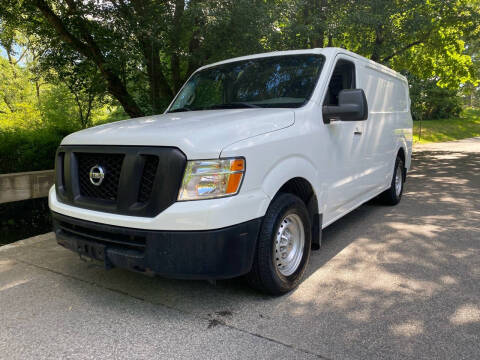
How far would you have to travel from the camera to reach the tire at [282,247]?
9.46 ft

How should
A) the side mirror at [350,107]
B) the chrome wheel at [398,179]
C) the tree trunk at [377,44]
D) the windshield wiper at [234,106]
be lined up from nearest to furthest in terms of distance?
the side mirror at [350,107] → the windshield wiper at [234,106] → the chrome wheel at [398,179] → the tree trunk at [377,44]

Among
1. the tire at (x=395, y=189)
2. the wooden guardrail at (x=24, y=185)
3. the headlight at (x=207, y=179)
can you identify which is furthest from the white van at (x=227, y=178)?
the tire at (x=395, y=189)

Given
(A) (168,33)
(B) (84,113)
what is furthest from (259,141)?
(B) (84,113)

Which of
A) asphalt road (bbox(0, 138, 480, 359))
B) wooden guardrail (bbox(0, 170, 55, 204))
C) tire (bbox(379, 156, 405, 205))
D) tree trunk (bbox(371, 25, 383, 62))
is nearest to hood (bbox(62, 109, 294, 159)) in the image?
asphalt road (bbox(0, 138, 480, 359))

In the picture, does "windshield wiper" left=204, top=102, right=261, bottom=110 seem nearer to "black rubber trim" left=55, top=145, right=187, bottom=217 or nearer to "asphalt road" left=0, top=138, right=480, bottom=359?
"black rubber trim" left=55, top=145, right=187, bottom=217

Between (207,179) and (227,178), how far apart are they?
0.45ft

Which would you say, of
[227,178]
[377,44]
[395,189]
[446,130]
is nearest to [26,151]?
[227,178]

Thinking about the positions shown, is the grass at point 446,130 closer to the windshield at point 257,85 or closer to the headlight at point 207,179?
the windshield at point 257,85

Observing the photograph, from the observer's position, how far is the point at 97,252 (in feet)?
9.25

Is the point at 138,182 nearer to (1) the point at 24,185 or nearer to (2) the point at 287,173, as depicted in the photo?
(2) the point at 287,173

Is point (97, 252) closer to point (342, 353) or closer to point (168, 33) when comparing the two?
point (342, 353)

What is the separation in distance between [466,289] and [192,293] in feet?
7.65

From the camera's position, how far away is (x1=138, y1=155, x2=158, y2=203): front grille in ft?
8.69

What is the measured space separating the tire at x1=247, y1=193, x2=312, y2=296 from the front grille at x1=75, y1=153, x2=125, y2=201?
1148mm
